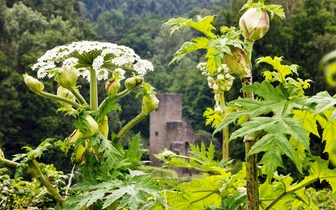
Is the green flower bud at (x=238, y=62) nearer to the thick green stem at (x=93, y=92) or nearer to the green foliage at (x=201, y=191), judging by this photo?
the green foliage at (x=201, y=191)

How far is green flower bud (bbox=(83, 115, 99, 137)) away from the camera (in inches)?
54.7

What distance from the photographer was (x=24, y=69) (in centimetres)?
2066

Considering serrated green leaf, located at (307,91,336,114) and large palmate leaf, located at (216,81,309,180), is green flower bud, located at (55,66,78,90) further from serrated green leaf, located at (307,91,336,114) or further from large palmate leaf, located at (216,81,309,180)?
serrated green leaf, located at (307,91,336,114)

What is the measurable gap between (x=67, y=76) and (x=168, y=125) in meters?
23.0

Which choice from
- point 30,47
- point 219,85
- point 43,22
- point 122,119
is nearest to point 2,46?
point 30,47

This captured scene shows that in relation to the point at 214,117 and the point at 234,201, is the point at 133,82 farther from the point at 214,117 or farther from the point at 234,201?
the point at 214,117

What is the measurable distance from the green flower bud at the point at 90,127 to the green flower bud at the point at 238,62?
38 cm

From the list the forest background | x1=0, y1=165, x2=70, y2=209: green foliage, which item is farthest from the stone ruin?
x1=0, y1=165, x2=70, y2=209: green foliage

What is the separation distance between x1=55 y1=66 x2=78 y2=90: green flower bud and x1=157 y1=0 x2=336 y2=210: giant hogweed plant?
1.07 feet

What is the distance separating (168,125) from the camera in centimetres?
2445

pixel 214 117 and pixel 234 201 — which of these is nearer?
pixel 234 201

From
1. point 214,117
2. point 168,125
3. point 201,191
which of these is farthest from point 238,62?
point 168,125

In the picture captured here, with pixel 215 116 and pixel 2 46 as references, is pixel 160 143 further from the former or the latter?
pixel 215 116

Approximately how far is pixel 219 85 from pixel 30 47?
64.6ft
